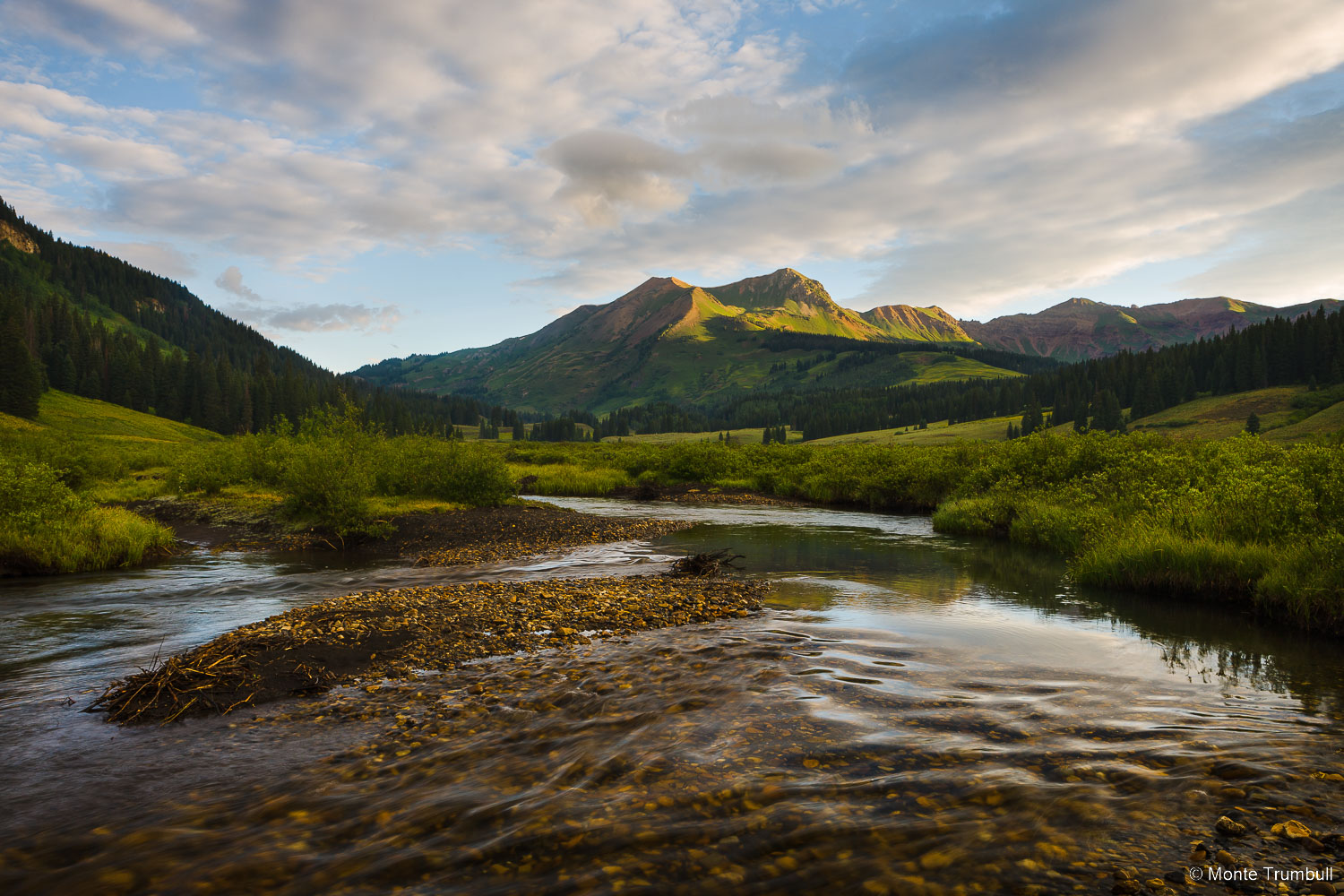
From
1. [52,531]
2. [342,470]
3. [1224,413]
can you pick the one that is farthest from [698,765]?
[1224,413]

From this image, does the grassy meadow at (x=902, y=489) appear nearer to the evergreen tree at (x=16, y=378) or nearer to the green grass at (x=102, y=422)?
the green grass at (x=102, y=422)

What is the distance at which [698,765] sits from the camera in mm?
9039

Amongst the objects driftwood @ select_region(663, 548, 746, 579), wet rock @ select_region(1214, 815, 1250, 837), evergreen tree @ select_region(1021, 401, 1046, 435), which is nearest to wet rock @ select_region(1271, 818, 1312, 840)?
wet rock @ select_region(1214, 815, 1250, 837)

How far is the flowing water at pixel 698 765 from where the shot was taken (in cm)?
682

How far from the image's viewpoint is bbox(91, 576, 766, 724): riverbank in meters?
11.8

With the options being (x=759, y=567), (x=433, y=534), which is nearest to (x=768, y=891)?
(x=759, y=567)

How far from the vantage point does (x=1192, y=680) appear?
42.8 feet

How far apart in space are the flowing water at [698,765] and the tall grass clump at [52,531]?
331 inches

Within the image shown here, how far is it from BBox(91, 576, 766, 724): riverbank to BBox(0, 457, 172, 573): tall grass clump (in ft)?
44.2

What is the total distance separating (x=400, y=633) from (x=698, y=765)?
9.41m

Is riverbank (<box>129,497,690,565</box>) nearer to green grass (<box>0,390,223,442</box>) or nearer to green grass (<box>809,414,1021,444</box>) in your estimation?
green grass (<box>0,390,223,442</box>)

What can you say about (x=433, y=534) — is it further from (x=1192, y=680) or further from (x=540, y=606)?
(x=1192, y=680)

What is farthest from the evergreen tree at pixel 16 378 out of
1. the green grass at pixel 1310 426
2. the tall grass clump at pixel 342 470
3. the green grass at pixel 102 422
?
the green grass at pixel 1310 426

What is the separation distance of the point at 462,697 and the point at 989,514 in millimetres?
34011
